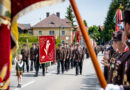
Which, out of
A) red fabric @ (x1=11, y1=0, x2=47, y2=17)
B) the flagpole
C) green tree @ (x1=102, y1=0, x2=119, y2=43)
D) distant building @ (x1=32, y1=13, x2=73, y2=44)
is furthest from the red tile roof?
the flagpole

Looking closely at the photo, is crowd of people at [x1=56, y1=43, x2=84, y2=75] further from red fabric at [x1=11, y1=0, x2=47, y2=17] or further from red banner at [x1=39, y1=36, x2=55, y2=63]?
red fabric at [x1=11, y1=0, x2=47, y2=17]

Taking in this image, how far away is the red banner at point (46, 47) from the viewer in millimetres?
14492

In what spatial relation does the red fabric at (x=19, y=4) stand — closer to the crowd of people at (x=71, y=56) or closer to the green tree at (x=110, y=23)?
the crowd of people at (x=71, y=56)

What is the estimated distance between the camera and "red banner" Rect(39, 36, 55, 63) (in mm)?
14492

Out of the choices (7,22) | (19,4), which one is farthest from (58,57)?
(7,22)

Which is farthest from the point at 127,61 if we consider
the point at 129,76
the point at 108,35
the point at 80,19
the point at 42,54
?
the point at 108,35

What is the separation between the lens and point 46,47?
1485 cm

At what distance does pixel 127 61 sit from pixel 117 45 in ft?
5.44

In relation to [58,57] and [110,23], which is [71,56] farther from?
[110,23]

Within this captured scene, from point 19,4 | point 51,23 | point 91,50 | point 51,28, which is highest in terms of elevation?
point 51,23

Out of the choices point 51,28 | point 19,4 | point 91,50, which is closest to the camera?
point 91,50

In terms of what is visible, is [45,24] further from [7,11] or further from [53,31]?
[7,11]

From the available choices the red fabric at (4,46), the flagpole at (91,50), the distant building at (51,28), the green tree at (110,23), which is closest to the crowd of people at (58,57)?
the red fabric at (4,46)

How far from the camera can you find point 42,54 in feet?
49.3
